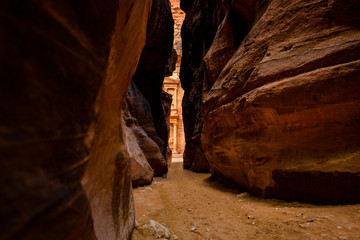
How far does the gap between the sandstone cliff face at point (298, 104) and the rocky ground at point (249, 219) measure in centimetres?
45

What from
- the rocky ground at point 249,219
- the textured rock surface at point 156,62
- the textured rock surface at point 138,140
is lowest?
the rocky ground at point 249,219

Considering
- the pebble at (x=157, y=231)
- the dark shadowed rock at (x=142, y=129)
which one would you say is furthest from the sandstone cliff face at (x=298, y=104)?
Result: the dark shadowed rock at (x=142, y=129)

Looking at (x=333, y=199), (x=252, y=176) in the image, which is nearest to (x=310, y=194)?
(x=333, y=199)

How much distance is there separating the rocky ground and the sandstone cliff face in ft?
1.47

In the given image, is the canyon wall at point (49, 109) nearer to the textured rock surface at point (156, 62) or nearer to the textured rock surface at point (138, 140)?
the textured rock surface at point (138, 140)

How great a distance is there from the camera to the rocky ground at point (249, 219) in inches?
80.4

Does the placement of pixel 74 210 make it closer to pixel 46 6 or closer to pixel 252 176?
pixel 46 6

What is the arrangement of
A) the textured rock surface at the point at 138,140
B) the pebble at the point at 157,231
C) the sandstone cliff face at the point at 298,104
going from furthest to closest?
the textured rock surface at the point at 138,140, the sandstone cliff face at the point at 298,104, the pebble at the point at 157,231

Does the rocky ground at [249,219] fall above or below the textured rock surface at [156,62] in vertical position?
below

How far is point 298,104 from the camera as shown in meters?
3.07

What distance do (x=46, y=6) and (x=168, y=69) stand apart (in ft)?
40.9

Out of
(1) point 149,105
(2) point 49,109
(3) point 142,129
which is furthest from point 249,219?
(1) point 149,105

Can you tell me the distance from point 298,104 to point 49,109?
358cm

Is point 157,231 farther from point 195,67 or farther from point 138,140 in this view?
point 195,67
